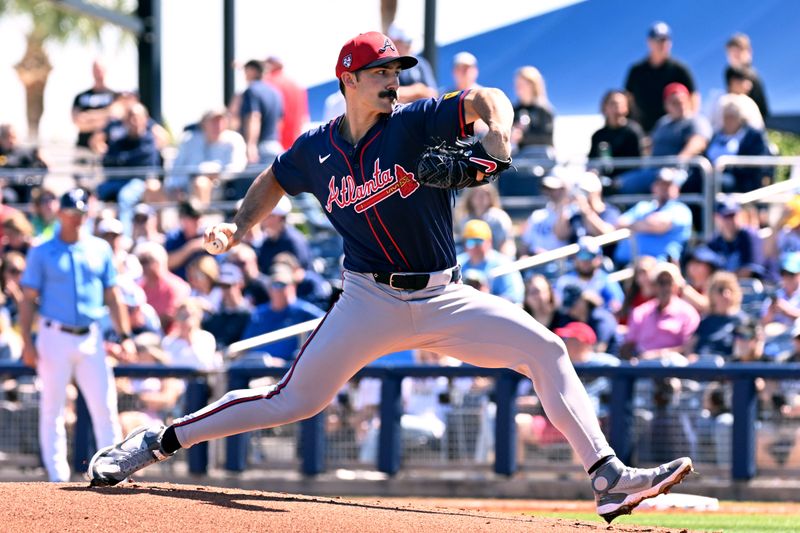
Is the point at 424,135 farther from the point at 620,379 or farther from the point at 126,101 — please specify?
the point at 126,101

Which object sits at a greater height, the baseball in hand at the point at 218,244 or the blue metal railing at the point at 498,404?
the baseball in hand at the point at 218,244

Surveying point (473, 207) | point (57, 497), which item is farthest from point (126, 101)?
point (57, 497)

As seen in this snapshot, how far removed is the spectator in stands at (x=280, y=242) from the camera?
43.2 ft

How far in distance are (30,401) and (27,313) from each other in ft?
5.16

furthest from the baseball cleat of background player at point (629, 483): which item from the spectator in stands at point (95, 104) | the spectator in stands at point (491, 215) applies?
the spectator in stands at point (95, 104)

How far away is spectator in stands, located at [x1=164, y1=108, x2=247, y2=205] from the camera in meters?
14.6

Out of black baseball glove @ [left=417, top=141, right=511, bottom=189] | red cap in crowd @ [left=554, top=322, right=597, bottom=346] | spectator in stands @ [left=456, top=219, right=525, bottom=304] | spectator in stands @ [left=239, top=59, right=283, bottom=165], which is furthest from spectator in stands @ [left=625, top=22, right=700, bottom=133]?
black baseball glove @ [left=417, top=141, right=511, bottom=189]

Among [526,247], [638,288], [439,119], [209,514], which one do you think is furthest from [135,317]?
[439,119]

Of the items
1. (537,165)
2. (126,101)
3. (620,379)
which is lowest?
(620,379)

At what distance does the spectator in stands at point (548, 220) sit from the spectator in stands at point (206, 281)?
9.52 ft

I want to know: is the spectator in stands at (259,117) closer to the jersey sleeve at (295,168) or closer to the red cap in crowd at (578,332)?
the red cap in crowd at (578,332)

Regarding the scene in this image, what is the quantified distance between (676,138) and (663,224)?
1443mm

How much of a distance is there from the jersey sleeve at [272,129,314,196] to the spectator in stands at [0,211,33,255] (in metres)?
8.12

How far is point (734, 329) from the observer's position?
1135cm
